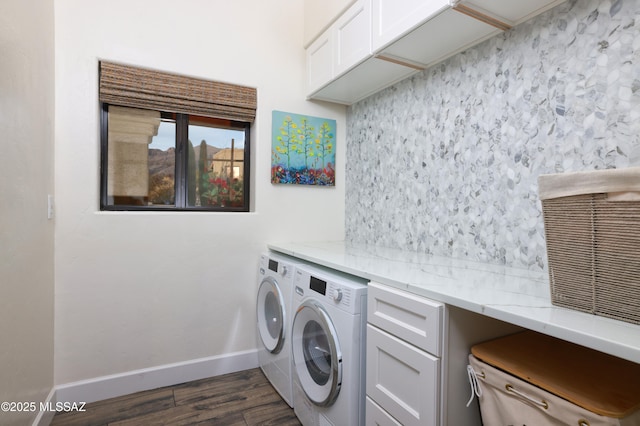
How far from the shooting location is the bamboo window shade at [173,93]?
78.6 inches

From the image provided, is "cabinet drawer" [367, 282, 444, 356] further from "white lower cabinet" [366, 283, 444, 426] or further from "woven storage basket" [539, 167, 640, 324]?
"woven storage basket" [539, 167, 640, 324]

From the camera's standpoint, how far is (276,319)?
Answer: 7.11ft

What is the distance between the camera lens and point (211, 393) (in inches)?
81.0

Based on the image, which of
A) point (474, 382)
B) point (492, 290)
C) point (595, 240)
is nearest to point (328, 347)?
point (474, 382)

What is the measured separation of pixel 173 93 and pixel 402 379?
2167mm

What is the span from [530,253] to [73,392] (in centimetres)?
→ 264

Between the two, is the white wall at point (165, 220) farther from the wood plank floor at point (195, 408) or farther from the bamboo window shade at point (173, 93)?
the wood plank floor at point (195, 408)

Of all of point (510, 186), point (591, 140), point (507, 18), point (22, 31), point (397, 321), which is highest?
point (507, 18)

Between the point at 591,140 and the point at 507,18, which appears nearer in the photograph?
the point at 591,140

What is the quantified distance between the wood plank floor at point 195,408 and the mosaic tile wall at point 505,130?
130 cm

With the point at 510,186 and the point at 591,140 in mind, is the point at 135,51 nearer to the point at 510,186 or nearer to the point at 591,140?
the point at 510,186

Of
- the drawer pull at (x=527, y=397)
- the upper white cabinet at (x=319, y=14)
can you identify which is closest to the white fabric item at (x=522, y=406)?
the drawer pull at (x=527, y=397)

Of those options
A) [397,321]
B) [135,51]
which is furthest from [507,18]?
[135,51]

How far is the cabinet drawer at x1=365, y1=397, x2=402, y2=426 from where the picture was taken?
1171 millimetres
